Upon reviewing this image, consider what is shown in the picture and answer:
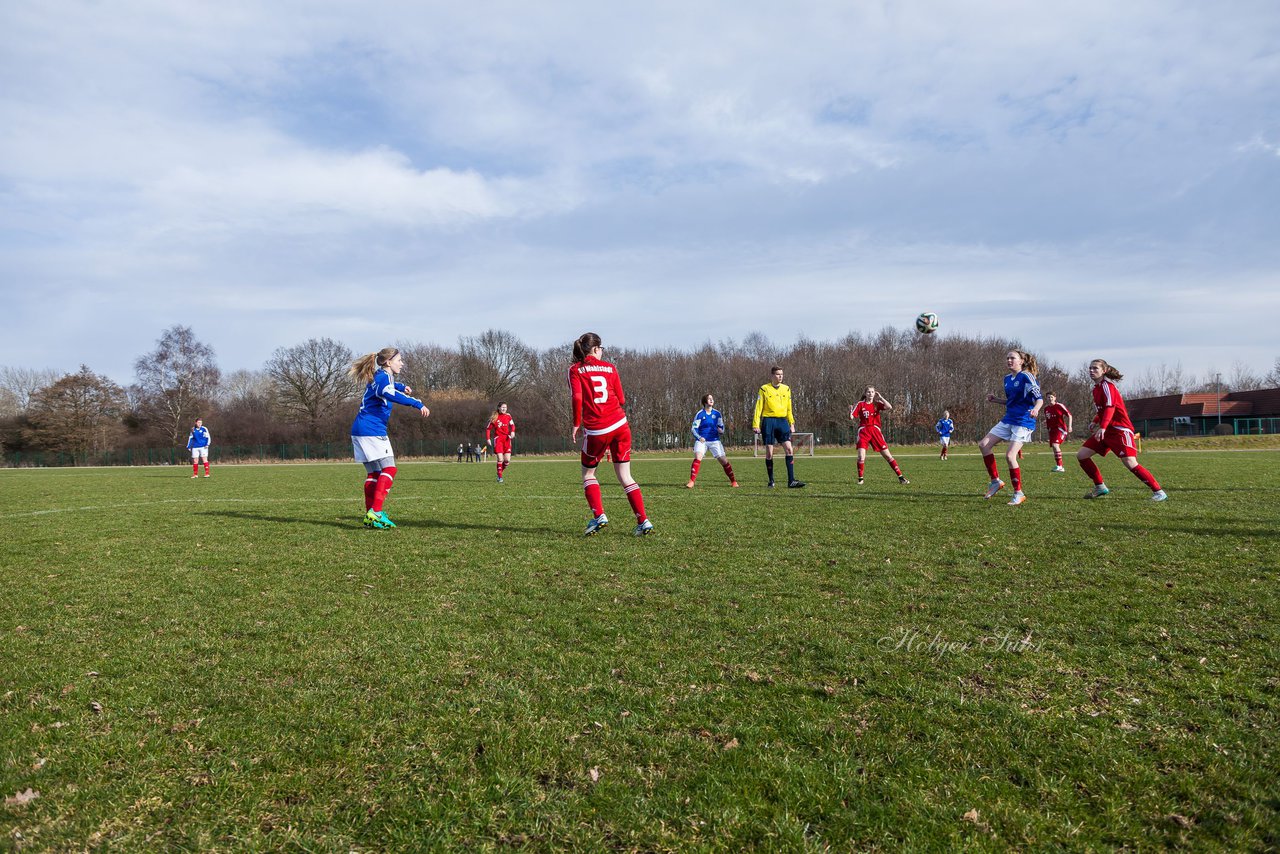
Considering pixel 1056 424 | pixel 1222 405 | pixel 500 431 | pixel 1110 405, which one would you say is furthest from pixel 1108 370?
pixel 1222 405

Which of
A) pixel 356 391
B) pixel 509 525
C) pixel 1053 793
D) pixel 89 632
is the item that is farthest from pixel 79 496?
pixel 356 391

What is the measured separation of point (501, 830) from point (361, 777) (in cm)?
65

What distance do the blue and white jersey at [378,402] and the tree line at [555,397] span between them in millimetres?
50578

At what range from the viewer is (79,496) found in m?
16.0

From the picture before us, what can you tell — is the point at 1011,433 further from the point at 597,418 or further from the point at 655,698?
the point at 655,698

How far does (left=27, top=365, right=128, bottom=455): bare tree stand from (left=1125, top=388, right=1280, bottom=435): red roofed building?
93.7 meters

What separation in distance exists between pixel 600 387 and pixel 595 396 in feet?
0.38

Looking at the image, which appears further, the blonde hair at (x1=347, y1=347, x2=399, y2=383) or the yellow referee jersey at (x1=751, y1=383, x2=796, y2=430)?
the yellow referee jersey at (x1=751, y1=383, x2=796, y2=430)

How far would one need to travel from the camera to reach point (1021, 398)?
10641 millimetres

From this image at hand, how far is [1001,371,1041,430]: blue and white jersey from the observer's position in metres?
10.5

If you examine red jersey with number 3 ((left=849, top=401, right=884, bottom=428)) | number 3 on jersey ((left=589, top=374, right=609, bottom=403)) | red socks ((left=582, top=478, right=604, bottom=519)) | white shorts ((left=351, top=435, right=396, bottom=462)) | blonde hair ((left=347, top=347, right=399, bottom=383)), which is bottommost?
red socks ((left=582, top=478, right=604, bottom=519))

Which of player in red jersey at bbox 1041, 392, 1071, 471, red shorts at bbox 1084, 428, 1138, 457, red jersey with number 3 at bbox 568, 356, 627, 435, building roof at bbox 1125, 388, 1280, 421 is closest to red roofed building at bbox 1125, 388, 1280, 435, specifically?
building roof at bbox 1125, 388, 1280, 421

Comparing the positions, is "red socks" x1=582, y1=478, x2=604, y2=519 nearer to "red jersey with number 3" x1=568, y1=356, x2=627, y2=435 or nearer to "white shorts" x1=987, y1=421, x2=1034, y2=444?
"red jersey with number 3" x1=568, y1=356, x2=627, y2=435

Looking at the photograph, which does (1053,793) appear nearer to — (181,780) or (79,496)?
(181,780)
